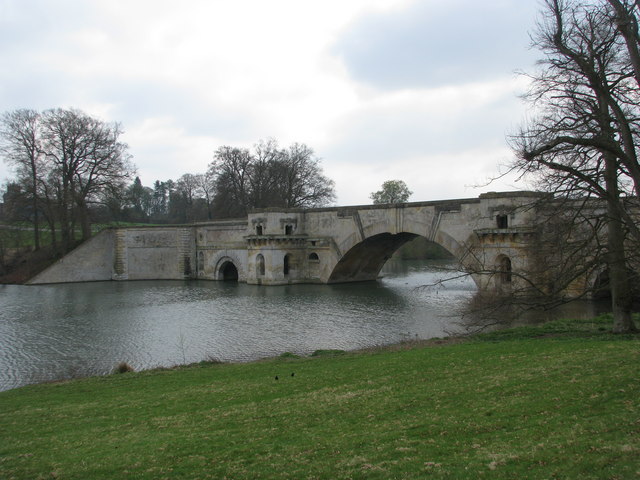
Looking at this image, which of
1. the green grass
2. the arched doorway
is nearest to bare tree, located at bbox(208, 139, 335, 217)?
the arched doorway

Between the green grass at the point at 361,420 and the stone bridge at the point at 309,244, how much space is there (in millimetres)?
12079

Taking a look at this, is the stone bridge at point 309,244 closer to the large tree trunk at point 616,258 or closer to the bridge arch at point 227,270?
the bridge arch at point 227,270

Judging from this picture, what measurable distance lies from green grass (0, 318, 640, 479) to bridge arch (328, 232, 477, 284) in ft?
72.5

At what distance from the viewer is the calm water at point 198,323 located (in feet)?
51.0

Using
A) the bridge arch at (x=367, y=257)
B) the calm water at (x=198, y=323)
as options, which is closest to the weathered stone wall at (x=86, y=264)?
the calm water at (x=198, y=323)

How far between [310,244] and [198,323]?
16.0 meters

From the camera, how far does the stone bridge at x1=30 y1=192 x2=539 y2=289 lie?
24.9 metres

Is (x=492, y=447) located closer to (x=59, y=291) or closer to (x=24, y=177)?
(x=59, y=291)

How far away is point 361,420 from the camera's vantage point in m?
7.11

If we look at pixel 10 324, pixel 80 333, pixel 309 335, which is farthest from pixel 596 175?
pixel 10 324

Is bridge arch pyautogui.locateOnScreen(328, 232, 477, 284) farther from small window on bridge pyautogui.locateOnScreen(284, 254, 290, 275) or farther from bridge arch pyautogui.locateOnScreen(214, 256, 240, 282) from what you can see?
bridge arch pyautogui.locateOnScreen(214, 256, 240, 282)

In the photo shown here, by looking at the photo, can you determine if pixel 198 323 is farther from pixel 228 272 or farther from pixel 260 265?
pixel 228 272

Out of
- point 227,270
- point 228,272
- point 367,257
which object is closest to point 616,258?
point 367,257

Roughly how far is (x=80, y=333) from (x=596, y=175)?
17.6 meters
